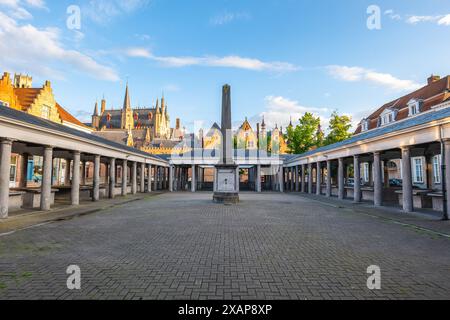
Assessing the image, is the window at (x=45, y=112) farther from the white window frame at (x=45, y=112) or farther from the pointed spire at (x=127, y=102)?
the pointed spire at (x=127, y=102)

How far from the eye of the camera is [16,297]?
414cm

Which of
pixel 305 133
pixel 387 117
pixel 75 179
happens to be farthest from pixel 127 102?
pixel 387 117

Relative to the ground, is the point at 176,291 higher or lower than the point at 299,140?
lower

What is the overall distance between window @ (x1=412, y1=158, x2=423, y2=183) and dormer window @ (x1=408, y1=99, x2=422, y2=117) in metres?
5.56

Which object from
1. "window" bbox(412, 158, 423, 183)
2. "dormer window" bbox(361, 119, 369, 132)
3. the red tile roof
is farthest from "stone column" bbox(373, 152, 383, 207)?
"dormer window" bbox(361, 119, 369, 132)

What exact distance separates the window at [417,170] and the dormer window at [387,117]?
6514 mm

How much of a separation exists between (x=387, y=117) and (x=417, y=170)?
8.76m

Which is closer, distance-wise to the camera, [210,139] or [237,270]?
[237,270]

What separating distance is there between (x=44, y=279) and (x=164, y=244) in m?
3.18

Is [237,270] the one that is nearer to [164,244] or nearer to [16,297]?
[164,244]

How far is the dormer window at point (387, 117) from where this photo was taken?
109ft

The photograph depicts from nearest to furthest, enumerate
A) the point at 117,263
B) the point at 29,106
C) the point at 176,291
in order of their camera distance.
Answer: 1. the point at 176,291
2. the point at 117,263
3. the point at 29,106

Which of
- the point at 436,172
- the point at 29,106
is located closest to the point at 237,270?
the point at 436,172

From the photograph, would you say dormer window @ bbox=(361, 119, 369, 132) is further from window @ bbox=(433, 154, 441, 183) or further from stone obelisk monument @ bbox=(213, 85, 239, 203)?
stone obelisk monument @ bbox=(213, 85, 239, 203)
